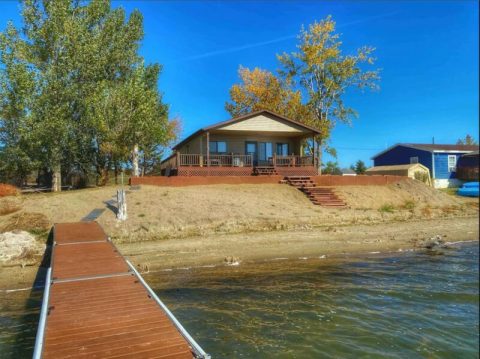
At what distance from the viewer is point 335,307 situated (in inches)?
331

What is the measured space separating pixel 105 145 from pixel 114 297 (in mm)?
22865

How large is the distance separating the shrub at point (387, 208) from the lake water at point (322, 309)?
410 inches

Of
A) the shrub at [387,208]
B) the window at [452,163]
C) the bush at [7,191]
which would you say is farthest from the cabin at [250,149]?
the window at [452,163]

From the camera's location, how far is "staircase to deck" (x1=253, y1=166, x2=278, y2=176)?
1111 inches

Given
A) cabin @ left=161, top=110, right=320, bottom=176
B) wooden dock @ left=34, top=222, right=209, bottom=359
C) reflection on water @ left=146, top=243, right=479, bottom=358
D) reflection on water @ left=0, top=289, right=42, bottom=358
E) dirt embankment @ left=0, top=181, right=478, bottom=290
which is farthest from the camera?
cabin @ left=161, top=110, right=320, bottom=176

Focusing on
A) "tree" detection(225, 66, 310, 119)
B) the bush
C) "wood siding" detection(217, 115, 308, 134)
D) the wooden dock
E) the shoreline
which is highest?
"tree" detection(225, 66, 310, 119)

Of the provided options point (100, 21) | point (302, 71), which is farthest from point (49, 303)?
point (302, 71)

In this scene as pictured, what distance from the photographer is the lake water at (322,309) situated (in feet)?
20.1

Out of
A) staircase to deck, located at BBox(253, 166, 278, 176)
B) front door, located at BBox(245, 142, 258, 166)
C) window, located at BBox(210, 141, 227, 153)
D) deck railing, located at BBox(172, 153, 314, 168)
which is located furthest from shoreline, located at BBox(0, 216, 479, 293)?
window, located at BBox(210, 141, 227, 153)

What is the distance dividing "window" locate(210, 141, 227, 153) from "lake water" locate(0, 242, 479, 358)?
64.4 feet

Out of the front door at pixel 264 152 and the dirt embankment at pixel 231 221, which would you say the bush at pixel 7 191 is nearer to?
the dirt embankment at pixel 231 221

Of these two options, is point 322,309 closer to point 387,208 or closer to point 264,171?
point 387,208

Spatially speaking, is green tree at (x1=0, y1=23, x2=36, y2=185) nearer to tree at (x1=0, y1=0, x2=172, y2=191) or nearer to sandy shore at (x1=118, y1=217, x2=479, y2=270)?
tree at (x1=0, y1=0, x2=172, y2=191)

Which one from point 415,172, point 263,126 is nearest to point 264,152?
point 263,126
